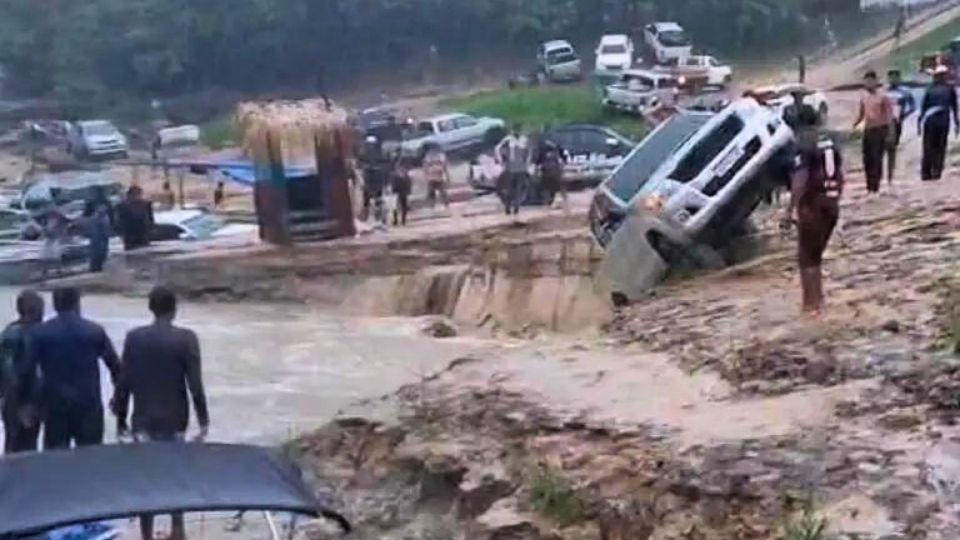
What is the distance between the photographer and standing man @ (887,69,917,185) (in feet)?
71.8

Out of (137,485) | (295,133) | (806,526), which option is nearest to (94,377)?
(137,485)

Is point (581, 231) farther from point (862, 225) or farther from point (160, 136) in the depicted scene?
point (160, 136)

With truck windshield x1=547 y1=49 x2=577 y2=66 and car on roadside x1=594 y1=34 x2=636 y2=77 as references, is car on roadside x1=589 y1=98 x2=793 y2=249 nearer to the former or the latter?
car on roadside x1=594 y1=34 x2=636 y2=77

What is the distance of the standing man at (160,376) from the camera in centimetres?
1056

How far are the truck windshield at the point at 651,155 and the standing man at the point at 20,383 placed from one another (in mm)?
9230

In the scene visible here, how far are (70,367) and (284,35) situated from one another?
2006 inches

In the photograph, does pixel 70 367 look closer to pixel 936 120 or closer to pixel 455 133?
pixel 936 120

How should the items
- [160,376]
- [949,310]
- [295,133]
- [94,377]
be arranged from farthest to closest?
[295,133]
[949,310]
[94,377]
[160,376]

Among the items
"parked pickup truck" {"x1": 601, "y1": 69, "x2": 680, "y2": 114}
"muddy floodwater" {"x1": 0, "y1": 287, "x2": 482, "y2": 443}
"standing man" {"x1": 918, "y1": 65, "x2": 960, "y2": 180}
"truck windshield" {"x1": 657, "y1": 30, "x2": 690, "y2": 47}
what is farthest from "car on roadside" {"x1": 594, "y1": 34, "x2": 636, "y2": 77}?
"standing man" {"x1": 918, "y1": 65, "x2": 960, "y2": 180}

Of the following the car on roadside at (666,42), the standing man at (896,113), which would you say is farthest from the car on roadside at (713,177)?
the car on roadside at (666,42)

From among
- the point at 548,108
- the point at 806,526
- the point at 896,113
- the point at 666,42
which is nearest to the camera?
the point at 806,526

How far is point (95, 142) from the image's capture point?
174 ft

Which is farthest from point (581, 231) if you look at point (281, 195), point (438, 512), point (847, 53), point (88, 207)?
point (847, 53)

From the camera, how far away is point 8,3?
64625 mm
